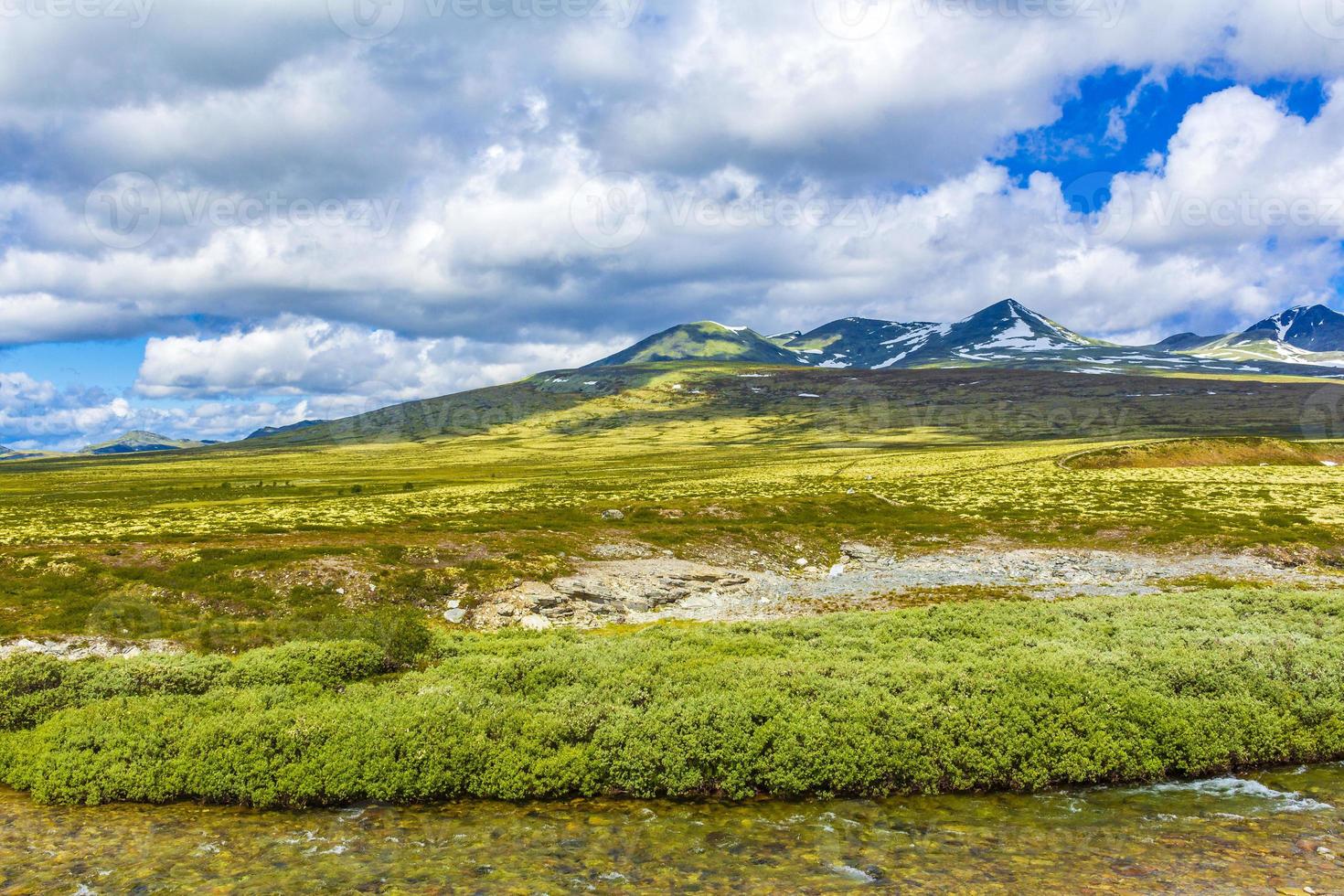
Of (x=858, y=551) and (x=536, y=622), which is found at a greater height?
(x=536, y=622)

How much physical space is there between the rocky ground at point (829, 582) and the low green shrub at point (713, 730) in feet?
63.3

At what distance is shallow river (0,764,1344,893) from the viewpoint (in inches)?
476

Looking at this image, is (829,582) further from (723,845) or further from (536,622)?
(723,845)

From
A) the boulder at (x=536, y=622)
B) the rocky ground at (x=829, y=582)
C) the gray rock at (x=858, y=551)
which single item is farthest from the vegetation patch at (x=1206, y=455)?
the boulder at (x=536, y=622)

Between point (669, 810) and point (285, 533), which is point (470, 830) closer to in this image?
point (669, 810)

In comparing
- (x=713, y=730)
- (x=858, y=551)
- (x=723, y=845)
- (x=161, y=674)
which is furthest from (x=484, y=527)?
(x=723, y=845)

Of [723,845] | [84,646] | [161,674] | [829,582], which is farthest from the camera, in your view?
[829,582]

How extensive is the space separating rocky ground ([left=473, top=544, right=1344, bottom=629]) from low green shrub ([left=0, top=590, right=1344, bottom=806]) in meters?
19.3

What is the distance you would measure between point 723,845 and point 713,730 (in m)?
3.14

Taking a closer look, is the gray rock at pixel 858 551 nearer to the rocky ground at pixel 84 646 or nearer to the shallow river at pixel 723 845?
the shallow river at pixel 723 845

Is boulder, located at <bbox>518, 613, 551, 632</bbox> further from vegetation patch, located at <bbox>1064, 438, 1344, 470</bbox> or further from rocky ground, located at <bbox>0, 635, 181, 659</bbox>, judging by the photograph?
vegetation patch, located at <bbox>1064, 438, 1344, 470</bbox>

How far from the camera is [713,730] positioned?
1652 centimetres

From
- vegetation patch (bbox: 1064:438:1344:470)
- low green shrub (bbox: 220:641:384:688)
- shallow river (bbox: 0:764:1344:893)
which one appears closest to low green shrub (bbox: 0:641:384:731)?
low green shrub (bbox: 220:641:384:688)

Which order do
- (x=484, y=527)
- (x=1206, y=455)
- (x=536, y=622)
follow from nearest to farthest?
(x=536, y=622) < (x=484, y=527) < (x=1206, y=455)
